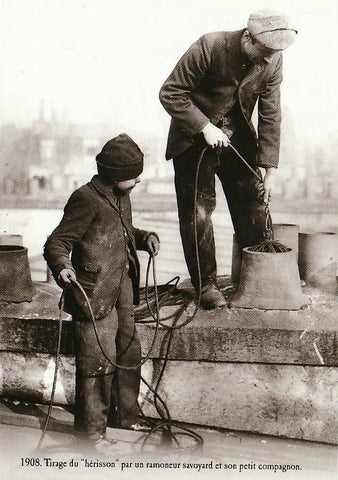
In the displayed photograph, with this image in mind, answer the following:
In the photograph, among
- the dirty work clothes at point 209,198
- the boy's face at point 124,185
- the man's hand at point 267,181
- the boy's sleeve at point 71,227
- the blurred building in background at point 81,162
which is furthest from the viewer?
the blurred building in background at point 81,162

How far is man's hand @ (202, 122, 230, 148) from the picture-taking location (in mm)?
3656

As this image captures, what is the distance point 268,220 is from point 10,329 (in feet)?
5.85

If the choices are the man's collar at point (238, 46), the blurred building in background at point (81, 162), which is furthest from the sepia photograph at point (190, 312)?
the blurred building in background at point (81, 162)

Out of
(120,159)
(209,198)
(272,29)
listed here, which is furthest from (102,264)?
(272,29)

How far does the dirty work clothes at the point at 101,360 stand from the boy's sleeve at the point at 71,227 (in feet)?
1.30

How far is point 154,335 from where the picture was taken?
371 centimetres

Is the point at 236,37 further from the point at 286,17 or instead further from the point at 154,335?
the point at 154,335

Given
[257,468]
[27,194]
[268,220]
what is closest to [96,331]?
[257,468]

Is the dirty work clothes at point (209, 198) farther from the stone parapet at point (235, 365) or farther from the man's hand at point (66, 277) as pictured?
the man's hand at point (66, 277)

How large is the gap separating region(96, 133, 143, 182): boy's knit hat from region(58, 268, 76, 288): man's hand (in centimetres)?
55

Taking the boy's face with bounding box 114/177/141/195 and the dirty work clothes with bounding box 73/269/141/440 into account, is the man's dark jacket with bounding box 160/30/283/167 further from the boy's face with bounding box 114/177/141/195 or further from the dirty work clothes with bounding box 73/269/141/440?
the dirty work clothes with bounding box 73/269/141/440

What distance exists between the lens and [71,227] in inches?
127

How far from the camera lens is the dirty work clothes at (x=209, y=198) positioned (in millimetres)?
3922

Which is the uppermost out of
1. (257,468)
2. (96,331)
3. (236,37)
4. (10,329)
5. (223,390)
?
(236,37)
